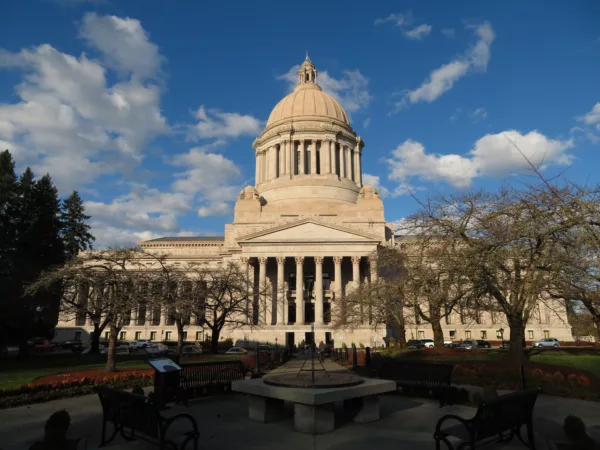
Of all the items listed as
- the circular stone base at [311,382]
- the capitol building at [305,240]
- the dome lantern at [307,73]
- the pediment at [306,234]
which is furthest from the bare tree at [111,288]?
the dome lantern at [307,73]

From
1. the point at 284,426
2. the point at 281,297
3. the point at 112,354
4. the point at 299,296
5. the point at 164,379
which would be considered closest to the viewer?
the point at 284,426

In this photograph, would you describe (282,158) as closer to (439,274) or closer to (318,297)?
(318,297)

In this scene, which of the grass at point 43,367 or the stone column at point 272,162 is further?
the stone column at point 272,162

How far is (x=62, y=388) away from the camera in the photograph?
607 inches

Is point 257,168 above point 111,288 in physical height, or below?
above

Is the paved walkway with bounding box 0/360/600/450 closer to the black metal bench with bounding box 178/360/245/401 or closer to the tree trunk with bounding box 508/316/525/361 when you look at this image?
the black metal bench with bounding box 178/360/245/401

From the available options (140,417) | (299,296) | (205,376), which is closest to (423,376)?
(205,376)

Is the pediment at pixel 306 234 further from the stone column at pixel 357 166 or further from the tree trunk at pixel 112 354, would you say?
the tree trunk at pixel 112 354

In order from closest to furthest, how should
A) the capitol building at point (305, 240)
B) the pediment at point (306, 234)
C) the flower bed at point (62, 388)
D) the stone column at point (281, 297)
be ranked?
the flower bed at point (62, 388) < the stone column at point (281, 297) < the capitol building at point (305, 240) < the pediment at point (306, 234)

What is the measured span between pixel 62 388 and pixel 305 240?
43255 mm

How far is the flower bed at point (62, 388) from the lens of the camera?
44.5 feet

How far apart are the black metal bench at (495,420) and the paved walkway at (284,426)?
1.63 ft

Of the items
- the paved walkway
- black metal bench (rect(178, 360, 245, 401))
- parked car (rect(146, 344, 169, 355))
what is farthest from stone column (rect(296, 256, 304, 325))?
the paved walkway

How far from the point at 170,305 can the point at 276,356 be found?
28.4 ft
